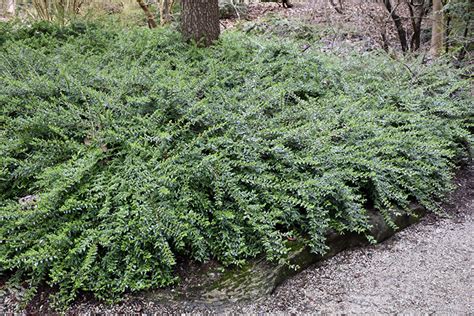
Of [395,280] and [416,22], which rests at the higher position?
[416,22]

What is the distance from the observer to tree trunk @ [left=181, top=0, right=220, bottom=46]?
4355mm

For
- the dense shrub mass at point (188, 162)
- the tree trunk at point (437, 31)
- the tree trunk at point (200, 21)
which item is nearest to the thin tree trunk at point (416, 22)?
the tree trunk at point (437, 31)

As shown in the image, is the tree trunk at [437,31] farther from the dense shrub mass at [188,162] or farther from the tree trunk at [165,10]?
the tree trunk at [165,10]


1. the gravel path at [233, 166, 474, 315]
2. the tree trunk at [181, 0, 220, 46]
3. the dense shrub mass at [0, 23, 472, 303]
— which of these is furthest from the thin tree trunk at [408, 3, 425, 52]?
the gravel path at [233, 166, 474, 315]

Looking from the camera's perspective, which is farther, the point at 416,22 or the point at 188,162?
the point at 416,22

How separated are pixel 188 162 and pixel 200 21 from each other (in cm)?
266

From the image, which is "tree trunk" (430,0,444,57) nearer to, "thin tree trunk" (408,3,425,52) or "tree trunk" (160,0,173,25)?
"thin tree trunk" (408,3,425,52)

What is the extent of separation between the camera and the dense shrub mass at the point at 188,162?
1.91 metres

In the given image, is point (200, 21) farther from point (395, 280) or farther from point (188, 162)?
point (395, 280)

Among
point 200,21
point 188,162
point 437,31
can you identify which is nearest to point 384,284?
point 188,162

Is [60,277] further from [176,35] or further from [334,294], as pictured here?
[176,35]

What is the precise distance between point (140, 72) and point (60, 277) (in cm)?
184

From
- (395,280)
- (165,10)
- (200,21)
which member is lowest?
(395,280)

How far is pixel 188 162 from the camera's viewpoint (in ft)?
7.52
